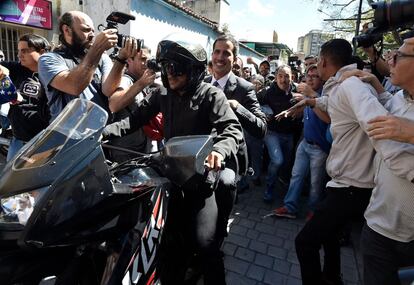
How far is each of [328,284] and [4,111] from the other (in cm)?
444

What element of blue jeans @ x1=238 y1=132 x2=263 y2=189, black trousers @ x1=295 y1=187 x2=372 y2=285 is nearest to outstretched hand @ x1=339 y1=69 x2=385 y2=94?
black trousers @ x1=295 y1=187 x2=372 y2=285

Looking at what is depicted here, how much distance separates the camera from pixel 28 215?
103cm

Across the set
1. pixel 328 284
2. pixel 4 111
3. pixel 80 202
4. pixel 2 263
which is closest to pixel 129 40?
pixel 80 202

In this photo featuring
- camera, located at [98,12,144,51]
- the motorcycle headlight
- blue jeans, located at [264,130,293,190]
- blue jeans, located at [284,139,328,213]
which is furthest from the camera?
blue jeans, located at [264,130,293,190]

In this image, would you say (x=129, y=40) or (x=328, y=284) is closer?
(x=129, y=40)

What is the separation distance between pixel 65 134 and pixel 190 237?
3.25 feet

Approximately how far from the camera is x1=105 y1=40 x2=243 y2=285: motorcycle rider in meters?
1.82

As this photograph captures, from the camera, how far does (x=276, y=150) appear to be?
14.8 ft

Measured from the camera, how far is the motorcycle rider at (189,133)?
5.98 feet

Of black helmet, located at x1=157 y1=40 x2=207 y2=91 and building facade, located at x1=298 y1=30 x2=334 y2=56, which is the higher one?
building facade, located at x1=298 y1=30 x2=334 y2=56

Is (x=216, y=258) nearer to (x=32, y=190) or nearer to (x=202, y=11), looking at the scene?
(x=32, y=190)

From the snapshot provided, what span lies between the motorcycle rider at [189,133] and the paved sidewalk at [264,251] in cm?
93

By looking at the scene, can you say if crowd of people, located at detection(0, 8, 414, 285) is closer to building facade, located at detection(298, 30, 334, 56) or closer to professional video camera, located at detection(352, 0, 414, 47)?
professional video camera, located at detection(352, 0, 414, 47)

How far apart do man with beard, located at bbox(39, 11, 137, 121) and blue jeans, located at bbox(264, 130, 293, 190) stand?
2626 millimetres
